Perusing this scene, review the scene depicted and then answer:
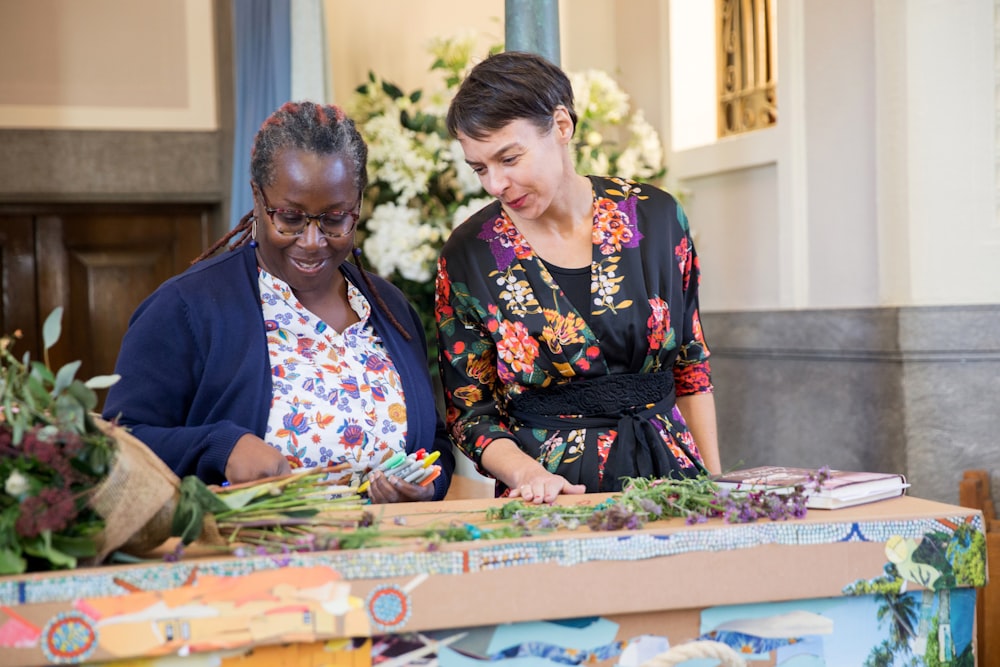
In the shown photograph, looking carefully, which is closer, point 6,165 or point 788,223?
point 788,223

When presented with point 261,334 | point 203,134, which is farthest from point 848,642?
point 203,134

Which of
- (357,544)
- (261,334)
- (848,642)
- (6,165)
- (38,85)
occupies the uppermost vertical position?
(38,85)

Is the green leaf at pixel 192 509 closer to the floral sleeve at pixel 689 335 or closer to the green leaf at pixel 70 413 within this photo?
the green leaf at pixel 70 413

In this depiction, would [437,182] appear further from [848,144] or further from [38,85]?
[38,85]

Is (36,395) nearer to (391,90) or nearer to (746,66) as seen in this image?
(391,90)

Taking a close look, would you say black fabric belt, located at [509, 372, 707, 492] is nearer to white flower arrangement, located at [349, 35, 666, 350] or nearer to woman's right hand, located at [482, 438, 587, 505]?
woman's right hand, located at [482, 438, 587, 505]

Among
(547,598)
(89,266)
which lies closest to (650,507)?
(547,598)

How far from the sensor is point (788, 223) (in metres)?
4.28

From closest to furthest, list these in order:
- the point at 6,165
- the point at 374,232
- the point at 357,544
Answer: the point at 357,544
the point at 374,232
the point at 6,165

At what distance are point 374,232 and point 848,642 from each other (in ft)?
10.7

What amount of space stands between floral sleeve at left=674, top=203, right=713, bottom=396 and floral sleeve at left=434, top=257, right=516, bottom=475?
0.44 meters

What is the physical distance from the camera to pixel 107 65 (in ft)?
20.8

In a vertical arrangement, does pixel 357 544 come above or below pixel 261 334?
below

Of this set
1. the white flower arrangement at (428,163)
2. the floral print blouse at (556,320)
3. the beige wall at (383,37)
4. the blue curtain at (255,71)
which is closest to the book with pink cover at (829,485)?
the floral print blouse at (556,320)
